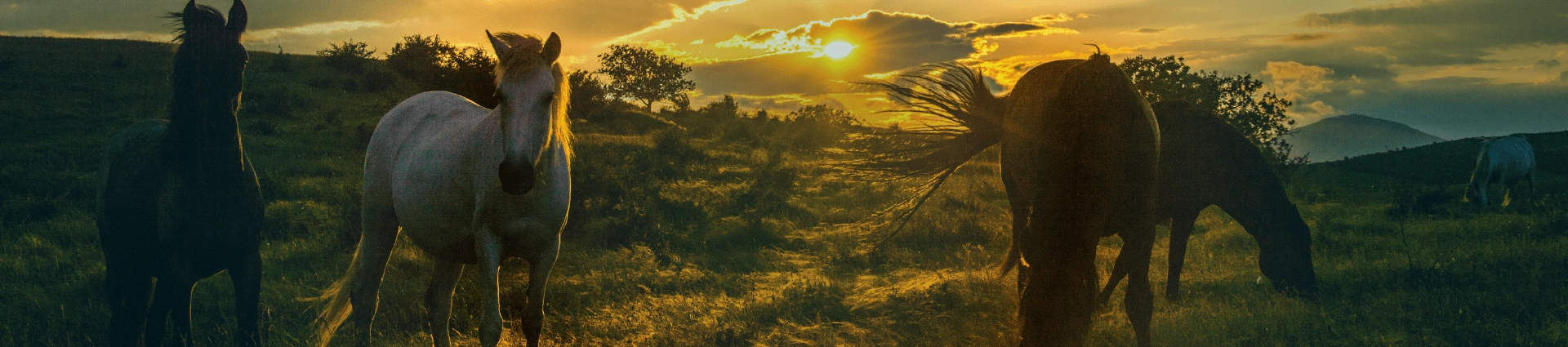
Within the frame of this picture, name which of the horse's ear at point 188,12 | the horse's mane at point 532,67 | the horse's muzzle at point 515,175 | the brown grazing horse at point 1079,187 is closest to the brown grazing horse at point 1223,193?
the brown grazing horse at point 1079,187

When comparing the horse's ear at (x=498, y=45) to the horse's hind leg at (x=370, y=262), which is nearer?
the horse's ear at (x=498, y=45)

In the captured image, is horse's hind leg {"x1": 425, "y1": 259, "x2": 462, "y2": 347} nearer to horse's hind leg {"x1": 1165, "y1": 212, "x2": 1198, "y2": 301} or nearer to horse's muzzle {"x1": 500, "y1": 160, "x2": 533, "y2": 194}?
horse's muzzle {"x1": 500, "y1": 160, "x2": 533, "y2": 194}

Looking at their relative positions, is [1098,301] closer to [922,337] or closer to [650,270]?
[922,337]

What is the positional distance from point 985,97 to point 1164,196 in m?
1.89

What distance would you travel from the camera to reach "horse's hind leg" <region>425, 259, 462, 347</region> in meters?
4.94

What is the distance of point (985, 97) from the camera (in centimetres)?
691

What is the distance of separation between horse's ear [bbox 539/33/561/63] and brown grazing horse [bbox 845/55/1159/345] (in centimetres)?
258

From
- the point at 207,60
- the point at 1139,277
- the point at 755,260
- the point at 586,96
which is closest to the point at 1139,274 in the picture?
the point at 1139,277

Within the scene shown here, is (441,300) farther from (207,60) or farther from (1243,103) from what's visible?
(1243,103)

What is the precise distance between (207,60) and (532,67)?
2292 millimetres

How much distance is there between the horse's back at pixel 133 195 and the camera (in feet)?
15.4

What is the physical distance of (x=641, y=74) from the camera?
48219 millimetres

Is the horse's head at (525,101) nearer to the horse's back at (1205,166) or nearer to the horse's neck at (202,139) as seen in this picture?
the horse's neck at (202,139)

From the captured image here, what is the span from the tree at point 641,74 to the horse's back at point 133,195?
42.9 meters
